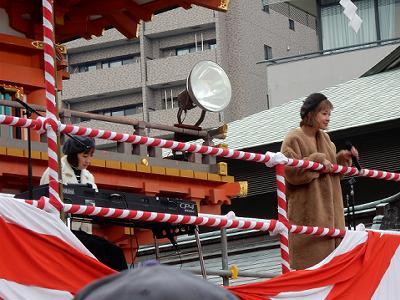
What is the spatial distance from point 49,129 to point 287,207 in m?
Answer: 2.25

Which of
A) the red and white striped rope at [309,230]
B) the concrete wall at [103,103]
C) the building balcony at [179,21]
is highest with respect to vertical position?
the building balcony at [179,21]

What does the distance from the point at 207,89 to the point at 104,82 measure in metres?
42.4

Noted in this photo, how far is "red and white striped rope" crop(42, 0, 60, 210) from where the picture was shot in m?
6.50

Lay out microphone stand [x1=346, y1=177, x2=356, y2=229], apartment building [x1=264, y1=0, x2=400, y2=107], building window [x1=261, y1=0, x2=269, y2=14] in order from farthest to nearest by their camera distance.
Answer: building window [x1=261, y1=0, x2=269, y2=14] < apartment building [x1=264, y1=0, x2=400, y2=107] < microphone stand [x1=346, y1=177, x2=356, y2=229]

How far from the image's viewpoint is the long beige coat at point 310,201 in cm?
788

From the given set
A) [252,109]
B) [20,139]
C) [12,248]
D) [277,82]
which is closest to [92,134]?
[12,248]

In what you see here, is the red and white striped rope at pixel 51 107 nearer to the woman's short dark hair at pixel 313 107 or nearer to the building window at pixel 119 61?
the woman's short dark hair at pixel 313 107

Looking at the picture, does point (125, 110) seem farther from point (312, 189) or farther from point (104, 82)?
point (312, 189)

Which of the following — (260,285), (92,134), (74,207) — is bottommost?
(260,285)

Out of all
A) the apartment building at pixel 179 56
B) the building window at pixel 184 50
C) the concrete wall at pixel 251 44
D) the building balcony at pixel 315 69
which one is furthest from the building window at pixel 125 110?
the building balcony at pixel 315 69

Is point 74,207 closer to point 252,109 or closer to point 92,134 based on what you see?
point 92,134

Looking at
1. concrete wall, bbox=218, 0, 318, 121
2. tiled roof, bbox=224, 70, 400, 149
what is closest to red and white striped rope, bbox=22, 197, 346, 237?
tiled roof, bbox=224, 70, 400, 149

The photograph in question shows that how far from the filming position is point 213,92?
10.7 m

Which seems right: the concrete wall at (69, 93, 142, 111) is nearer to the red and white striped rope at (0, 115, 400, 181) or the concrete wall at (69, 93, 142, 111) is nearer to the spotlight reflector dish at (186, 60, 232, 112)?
the spotlight reflector dish at (186, 60, 232, 112)
